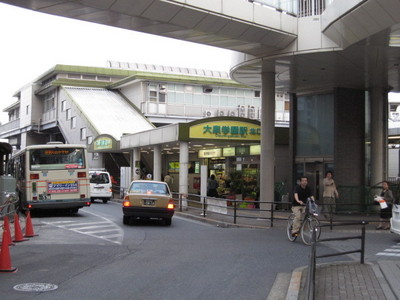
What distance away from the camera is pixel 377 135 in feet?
80.8

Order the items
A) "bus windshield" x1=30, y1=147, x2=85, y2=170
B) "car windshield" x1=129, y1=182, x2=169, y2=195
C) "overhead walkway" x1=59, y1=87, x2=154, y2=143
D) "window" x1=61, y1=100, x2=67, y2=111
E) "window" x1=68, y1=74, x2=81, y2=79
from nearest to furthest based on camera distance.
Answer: "car windshield" x1=129, y1=182, x2=169, y2=195 < "bus windshield" x1=30, y1=147, x2=85, y2=170 < "overhead walkway" x1=59, y1=87, x2=154, y2=143 < "window" x1=61, y1=100, x2=67, y2=111 < "window" x1=68, y1=74, x2=81, y2=79

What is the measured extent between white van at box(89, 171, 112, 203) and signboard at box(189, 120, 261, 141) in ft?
26.3

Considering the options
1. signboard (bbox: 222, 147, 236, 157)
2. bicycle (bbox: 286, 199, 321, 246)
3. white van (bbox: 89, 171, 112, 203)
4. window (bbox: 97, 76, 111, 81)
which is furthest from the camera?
window (bbox: 97, 76, 111, 81)

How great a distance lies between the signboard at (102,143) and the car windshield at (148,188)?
19340 millimetres

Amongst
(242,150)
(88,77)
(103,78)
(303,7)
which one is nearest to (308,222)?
(303,7)

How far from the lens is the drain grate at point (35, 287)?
7668 millimetres

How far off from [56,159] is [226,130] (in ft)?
29.5

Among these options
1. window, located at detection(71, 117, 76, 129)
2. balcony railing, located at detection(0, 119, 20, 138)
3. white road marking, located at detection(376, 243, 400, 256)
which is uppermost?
balcony railing, located at detection(0, 119, 20, 138)

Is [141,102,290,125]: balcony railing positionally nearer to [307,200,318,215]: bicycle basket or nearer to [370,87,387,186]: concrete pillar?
[370,87,387,186]: concrete pillar

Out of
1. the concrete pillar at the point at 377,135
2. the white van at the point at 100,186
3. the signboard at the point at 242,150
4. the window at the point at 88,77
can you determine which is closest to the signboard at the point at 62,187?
the white van at the point at 100,186

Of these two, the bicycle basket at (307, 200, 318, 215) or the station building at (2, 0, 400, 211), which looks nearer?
the bicycle basket at (307, 200, 318, 215)

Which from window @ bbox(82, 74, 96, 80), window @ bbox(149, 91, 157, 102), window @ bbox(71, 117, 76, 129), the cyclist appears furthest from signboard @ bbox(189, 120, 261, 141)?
window @ bbox(82, 74, 96, 80)

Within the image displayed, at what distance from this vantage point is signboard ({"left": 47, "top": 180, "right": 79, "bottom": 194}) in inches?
813

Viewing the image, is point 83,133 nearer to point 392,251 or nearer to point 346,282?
point 392,251
